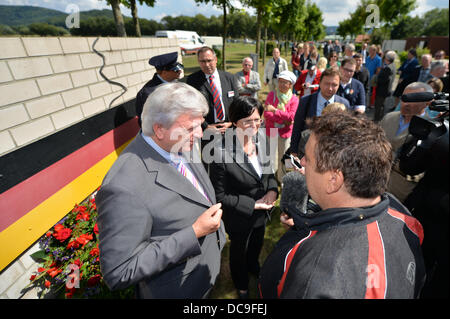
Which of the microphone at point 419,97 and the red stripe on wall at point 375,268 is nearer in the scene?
the red stripe on wall at point 375,268

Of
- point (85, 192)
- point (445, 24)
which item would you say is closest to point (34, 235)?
point (85, 192)

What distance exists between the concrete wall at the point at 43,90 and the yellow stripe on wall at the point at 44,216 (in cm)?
13

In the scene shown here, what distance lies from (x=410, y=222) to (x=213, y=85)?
12.6 ft

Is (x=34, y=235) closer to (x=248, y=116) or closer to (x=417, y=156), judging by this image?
(x=248, y=116)

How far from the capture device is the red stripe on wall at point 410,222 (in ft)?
3.74

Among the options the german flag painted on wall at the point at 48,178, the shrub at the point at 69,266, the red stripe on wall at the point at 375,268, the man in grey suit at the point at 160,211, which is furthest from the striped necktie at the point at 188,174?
the german flag painted on wall at the point at 48,178

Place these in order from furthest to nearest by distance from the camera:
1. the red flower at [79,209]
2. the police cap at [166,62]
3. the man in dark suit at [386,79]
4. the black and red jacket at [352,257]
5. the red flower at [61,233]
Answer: the man in dark suit at [386,79] < the police cap at [166,62] < the red flower at [79,209] < the red flower at [61,233] < the black and red jacket at [352,257]

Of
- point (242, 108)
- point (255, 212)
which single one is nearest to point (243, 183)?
point (255, 212)

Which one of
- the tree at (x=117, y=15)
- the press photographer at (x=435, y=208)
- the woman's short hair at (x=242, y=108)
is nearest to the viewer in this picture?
the press photographer at (x=435, y=208)

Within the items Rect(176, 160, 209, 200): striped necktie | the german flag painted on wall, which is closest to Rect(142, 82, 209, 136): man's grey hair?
Rect(176, 160, 209, 200): striped necktie

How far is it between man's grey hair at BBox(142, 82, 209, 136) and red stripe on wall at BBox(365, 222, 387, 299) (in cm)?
132

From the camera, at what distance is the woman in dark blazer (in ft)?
7.37

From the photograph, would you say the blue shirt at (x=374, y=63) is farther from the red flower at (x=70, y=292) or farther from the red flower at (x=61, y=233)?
the red flower at (x=70, y=292)

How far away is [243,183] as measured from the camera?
2.29 m
